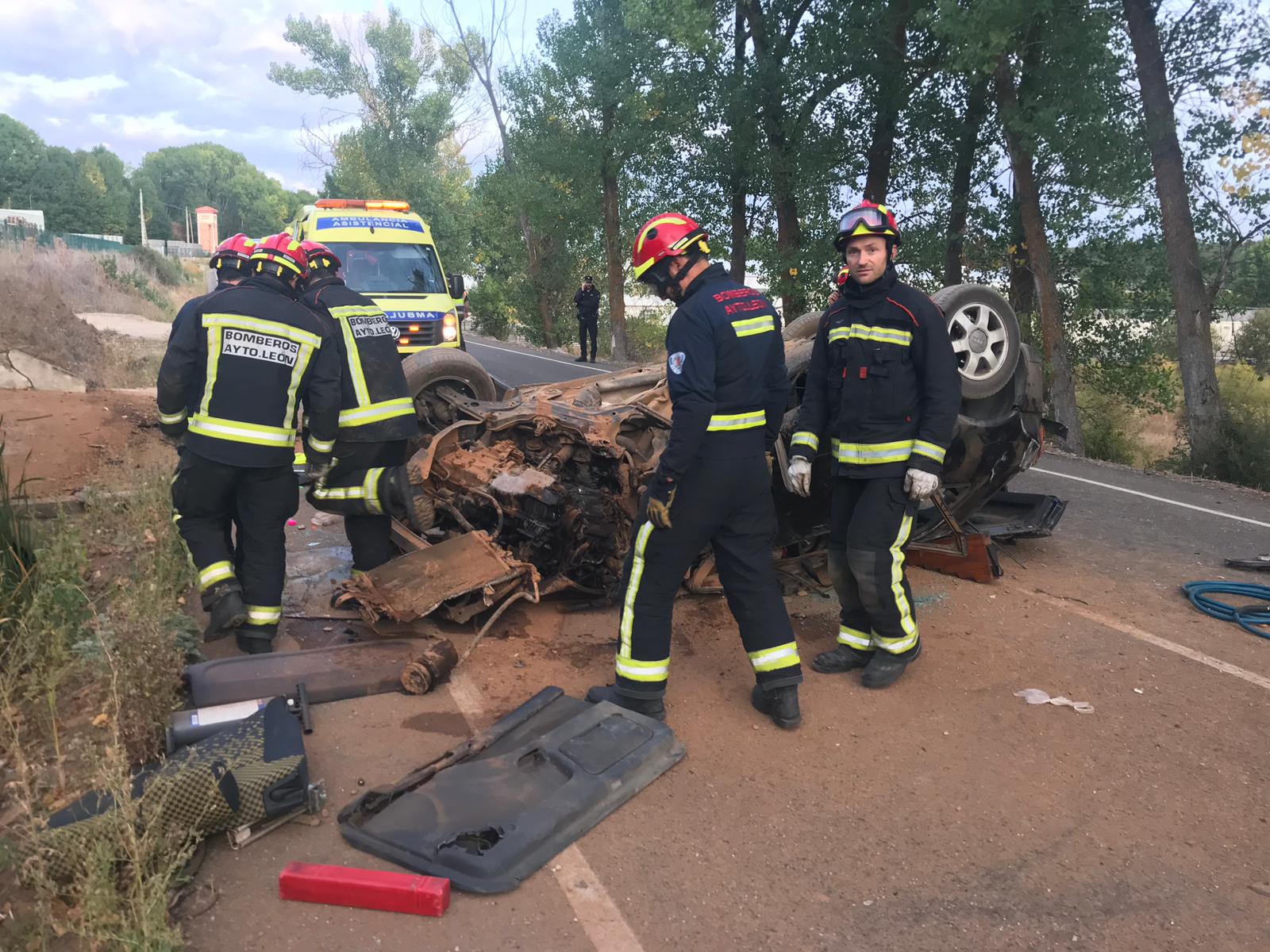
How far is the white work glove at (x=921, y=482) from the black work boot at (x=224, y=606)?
3068 mm

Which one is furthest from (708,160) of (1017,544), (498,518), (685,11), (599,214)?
(498,518)

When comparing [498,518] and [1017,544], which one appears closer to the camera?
[498,518]

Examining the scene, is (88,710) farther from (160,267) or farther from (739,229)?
(160,267)

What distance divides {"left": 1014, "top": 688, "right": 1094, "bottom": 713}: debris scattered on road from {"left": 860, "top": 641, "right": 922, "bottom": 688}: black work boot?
50 centimetres

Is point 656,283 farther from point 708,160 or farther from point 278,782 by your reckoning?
point 708,160

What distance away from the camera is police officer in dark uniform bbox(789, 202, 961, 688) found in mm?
3756

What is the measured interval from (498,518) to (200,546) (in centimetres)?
146

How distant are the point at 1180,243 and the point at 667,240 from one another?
33.0ft

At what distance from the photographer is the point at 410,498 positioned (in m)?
4.55

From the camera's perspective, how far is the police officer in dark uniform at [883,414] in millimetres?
3756

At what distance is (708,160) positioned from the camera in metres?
18.2

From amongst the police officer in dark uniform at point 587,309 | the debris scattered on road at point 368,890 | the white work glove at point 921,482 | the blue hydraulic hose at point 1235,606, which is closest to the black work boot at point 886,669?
the white work glove at point 921,482

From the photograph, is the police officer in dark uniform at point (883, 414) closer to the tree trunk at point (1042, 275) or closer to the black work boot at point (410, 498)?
the black work boot at point (410, 498)

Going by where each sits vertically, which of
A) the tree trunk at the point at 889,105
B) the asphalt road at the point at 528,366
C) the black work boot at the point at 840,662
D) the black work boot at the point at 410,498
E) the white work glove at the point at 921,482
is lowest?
the black work boot at the point at 840,662
